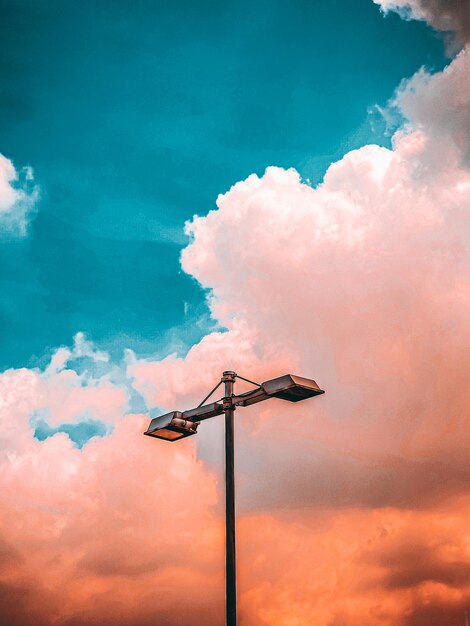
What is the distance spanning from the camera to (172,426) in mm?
10562

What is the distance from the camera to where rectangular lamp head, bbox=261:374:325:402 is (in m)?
9.69

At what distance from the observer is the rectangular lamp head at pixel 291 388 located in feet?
31.8

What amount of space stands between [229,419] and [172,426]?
1.17 metres

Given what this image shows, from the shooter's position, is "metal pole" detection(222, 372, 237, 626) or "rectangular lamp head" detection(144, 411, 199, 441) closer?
"metal pole" detection(222, 372, 237, 626)

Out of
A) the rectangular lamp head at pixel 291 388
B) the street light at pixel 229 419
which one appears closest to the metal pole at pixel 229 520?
the street light at pixel 229 419

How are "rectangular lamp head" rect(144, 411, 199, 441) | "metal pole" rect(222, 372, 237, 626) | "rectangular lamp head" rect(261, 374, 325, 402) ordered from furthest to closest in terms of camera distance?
"rectangular lamp head" rect(144, 411, 199, 441), "rectangular lamp head" rect(261, 374, 325, 402), "metal pole" rect(222, 372, 237, 626)

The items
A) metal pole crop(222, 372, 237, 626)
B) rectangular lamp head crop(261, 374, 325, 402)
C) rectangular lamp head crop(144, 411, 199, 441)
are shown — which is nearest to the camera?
metal pole crop(222, 372, 237, 626)

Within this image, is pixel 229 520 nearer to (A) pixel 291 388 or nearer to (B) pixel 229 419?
(B) pixel 229 419

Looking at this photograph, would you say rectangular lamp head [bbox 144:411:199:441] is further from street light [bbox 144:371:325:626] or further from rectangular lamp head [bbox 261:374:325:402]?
rectangular lamp head [bbox 261:374:325:402]

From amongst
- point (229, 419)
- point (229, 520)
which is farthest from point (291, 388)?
point (229, 520)

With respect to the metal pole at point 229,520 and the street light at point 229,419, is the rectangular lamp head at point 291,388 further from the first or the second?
the metal pole at point 229,520

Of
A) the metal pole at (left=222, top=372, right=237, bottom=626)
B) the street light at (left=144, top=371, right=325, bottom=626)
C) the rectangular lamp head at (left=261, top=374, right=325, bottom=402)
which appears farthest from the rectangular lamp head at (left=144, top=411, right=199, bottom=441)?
the rectangular lamp head at (left=261, top=374, right=325, bottom=402)

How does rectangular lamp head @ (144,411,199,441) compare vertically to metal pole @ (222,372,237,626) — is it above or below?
above

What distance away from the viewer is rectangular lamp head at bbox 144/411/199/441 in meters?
10.6
